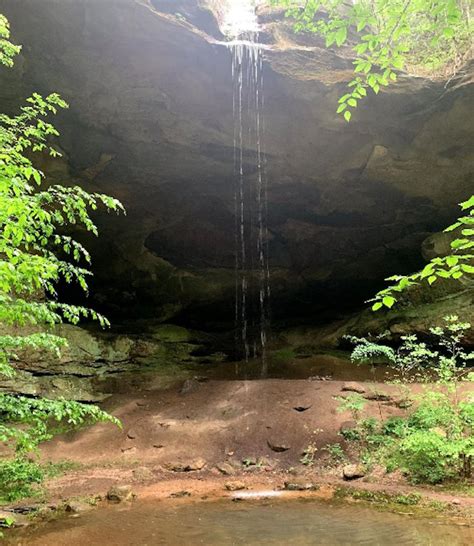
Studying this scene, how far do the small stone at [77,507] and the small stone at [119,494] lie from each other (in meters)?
0.46

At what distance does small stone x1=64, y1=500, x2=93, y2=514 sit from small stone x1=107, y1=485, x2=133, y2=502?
0.46 m

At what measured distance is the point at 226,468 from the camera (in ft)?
29.2

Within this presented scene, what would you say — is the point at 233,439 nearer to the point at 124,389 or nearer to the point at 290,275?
the point at 124,389

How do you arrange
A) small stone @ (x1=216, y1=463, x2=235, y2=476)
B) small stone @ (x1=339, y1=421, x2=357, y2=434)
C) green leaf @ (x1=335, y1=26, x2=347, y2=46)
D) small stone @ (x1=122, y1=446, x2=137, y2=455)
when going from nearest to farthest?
green leaf @ (x1=335, y1=26, x2=347, y2=46), small stone @ (x1=216, y1=463, x2=235, y2=476), small stone @ (x1=339, y1=421, x2=357, y2=434), small stone @ (x1=122, y1=446, x2=137, y2=455)

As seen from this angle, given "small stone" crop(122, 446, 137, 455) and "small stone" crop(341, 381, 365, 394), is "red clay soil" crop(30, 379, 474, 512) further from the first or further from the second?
"small stone" crop(341, 381, 365, 394)

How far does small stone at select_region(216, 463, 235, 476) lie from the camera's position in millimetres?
8758

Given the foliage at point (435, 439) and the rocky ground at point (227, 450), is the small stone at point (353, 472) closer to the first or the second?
the rocky ground at point (227, 450)

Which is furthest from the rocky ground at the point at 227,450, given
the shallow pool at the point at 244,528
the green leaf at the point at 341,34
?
the green leaf at the point at 341,34

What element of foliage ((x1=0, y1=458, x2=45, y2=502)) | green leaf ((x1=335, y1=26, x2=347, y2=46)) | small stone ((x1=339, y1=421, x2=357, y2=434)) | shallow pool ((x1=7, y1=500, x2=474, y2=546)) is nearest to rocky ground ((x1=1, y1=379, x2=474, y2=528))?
small stone ((x1=339, y1=421, x2=357, y2=434))

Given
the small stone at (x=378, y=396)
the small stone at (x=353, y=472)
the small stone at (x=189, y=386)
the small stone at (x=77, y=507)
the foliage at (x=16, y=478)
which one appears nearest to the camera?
the foliage at (x=16, y=478)

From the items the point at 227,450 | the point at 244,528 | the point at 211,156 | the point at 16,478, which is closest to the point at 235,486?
the point at 227,450

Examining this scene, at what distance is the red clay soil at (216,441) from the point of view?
793 centimetres

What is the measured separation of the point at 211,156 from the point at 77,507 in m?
9.75

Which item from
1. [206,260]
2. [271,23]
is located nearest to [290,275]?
[206,260]
